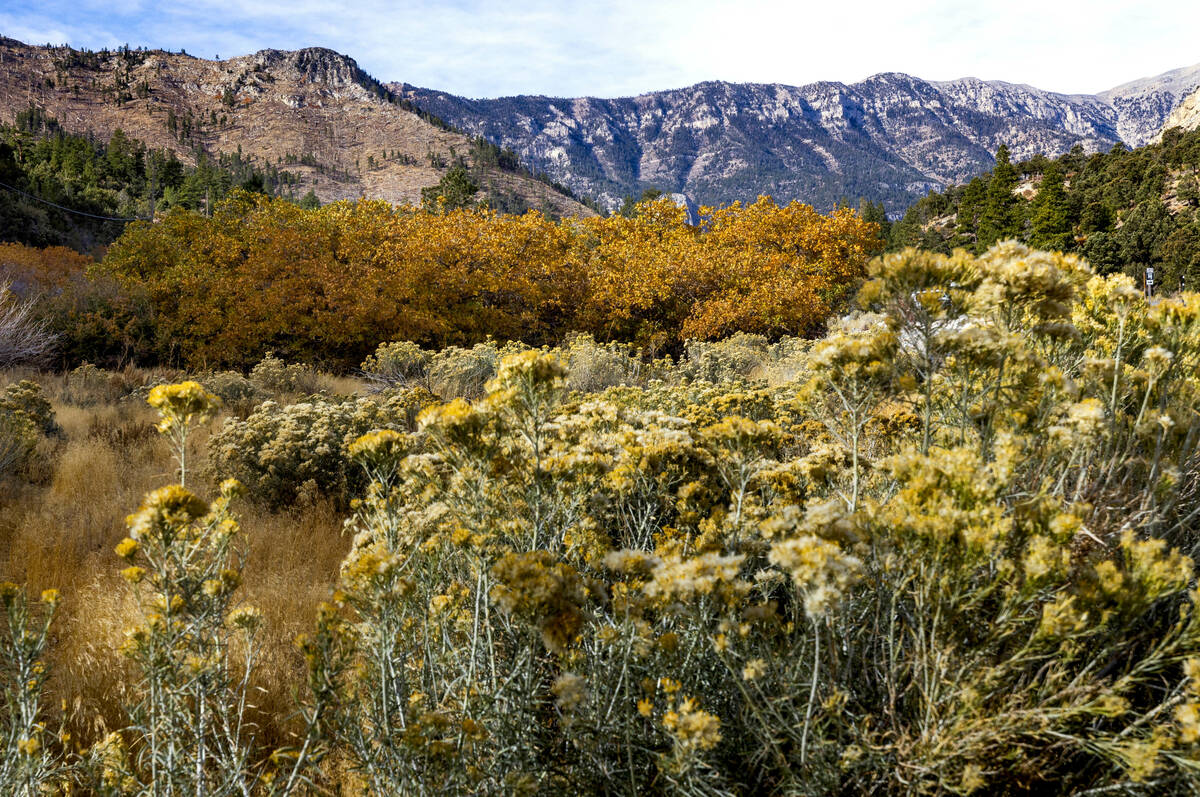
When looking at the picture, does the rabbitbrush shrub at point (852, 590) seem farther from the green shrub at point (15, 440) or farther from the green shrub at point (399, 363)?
the green shrub at point (399, 363)

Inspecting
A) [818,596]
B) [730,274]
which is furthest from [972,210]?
[818,596]

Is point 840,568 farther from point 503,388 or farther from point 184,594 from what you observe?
point 184,594

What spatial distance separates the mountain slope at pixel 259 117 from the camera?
8281cm

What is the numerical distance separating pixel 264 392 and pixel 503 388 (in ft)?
26.1

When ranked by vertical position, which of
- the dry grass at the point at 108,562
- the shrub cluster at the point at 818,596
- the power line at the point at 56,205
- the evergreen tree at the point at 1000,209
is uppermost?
the evergreen tree at the point at 1000,209

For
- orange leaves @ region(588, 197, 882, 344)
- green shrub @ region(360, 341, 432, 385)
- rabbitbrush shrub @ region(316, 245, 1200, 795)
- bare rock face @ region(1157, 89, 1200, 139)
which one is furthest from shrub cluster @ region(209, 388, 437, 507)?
bare rock face @ region(1157, 89, 1200, 139)

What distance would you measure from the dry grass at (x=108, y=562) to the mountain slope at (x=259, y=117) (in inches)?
2809

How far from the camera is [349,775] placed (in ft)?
7.38

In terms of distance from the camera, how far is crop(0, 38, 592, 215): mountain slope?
272 feet

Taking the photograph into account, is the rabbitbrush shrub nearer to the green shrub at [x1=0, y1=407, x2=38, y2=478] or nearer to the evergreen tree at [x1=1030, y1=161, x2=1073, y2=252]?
the green shrub at [x1=0, y1=407, x2=38, y2=478]

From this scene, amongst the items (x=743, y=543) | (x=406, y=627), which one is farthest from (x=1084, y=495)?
(x=406, y=627)

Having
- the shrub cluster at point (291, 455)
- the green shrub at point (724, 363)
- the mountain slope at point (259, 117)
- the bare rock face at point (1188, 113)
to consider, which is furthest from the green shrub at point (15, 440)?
the bare rock face at point (1188, 113)

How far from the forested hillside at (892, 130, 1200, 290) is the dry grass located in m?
27.7

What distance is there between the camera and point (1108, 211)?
34.3m
